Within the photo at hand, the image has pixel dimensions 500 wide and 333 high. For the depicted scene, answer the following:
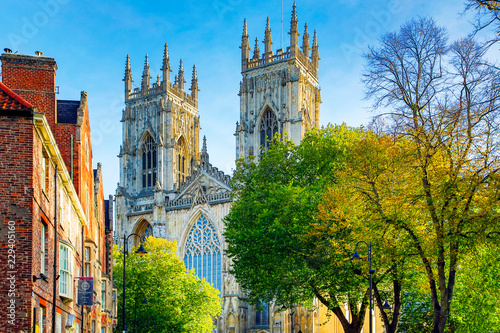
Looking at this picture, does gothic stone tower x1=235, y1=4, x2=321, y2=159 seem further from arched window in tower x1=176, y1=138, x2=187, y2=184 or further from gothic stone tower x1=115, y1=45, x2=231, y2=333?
arched window in tower x1=176, y1=138, x2=187, y2=184

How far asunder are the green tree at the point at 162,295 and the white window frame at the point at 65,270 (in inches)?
907

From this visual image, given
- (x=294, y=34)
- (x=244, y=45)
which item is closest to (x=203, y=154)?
(x=244, y=45)

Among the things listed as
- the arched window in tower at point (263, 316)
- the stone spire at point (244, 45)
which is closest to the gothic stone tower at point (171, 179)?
the arched window in tower at point (263, 316)

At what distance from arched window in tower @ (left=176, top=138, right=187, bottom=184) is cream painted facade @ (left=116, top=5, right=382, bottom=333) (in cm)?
8

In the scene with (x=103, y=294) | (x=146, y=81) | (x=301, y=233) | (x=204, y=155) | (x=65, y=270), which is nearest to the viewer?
(x=65, y=270)

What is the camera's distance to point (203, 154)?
67375 mm

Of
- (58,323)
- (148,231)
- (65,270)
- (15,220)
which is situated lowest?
(58,323)

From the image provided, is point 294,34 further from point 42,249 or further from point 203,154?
point 42,249

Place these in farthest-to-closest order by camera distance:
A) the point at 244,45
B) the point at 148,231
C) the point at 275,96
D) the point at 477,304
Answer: the point at 244,45 → the point at 148,231 → the point at 275,96 → the point at 477,304

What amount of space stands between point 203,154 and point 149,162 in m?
9.00

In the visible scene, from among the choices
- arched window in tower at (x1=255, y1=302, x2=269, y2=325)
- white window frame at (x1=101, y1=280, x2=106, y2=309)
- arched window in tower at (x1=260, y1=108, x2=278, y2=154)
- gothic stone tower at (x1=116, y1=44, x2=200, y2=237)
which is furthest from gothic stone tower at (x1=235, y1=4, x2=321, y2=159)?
white window frame at (x1=101, y1=280, x2=106, y2=309)

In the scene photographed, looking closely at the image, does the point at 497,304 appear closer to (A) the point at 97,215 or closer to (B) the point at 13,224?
(A) the point at 97,215

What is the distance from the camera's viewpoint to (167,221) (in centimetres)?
6706

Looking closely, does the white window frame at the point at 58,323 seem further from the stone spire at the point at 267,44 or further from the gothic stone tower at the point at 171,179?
the stone spire at the point at 267,44
